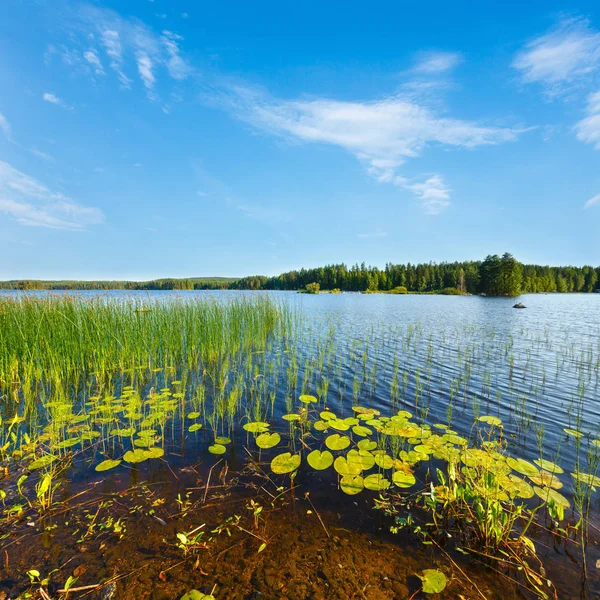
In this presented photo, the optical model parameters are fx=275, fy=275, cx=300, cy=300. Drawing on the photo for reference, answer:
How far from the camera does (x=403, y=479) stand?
3.18 meters

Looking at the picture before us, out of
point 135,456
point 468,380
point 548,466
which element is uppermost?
point 135,456

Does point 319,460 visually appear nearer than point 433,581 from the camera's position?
No

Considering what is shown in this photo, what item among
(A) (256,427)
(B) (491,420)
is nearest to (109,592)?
(A) (256,427)

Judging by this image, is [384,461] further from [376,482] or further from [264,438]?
[264,438]

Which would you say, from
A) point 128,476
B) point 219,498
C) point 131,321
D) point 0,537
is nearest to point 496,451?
point 219,498

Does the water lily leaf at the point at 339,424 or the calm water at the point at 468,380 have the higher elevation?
the water lily leaf at the point at 339,424

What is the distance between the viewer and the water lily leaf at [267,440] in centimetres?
398

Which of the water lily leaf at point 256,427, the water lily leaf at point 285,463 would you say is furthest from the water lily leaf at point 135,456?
the water lily leaf at point 285,463

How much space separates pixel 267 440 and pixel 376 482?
1665 mm

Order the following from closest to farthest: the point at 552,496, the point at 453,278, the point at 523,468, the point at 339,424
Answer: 1. the point at 552,496
2. the point at 523,468
3. the point at 339,424
4. the point at 453,278

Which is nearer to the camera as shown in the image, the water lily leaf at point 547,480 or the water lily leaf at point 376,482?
the water lily leaf at point 376,482

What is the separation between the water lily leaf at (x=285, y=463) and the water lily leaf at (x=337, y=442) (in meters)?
0.50

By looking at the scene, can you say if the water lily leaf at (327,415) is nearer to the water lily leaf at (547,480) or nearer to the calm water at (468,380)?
the calm water at (468,380)

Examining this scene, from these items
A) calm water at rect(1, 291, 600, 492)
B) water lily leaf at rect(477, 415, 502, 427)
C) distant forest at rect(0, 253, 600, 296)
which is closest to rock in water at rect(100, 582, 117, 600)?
calm water at rect(1, 291, 600, 492)
